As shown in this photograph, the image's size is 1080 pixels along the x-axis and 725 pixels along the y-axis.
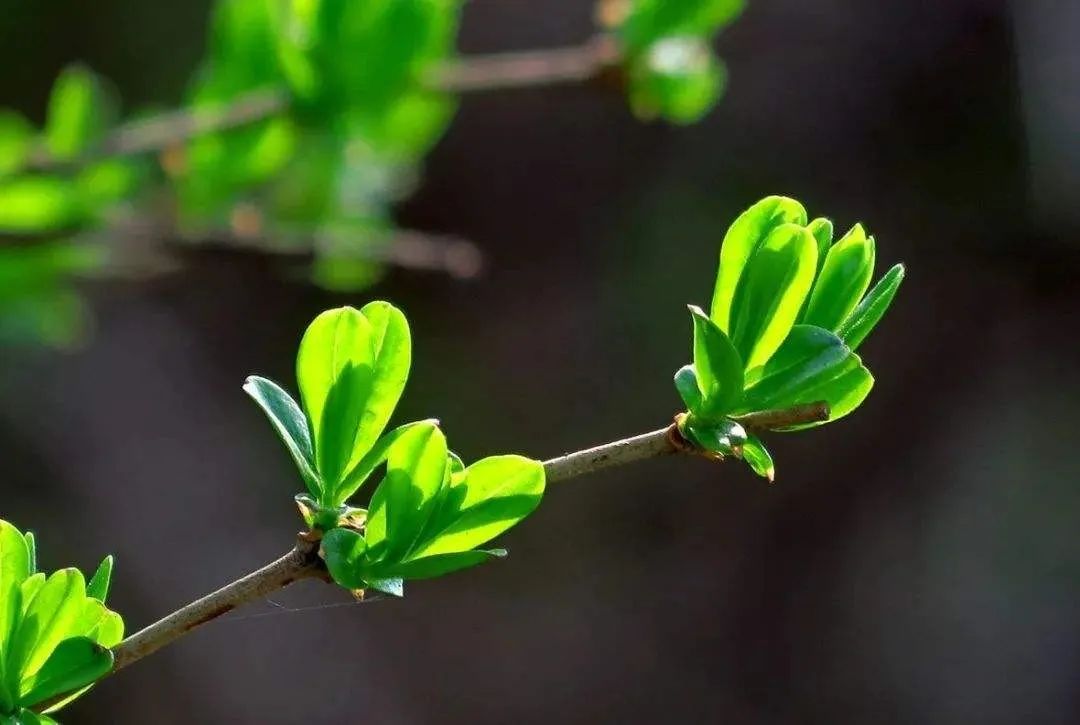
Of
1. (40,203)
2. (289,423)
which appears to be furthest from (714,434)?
(40,203)

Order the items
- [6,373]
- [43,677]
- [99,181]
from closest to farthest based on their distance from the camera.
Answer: [43,677], [99,181], [6,373]

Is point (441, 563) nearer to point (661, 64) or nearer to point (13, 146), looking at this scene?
point (661, 64)

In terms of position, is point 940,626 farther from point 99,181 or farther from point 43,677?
point 43,677

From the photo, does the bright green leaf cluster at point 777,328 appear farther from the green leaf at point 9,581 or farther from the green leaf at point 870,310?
the green leaf at point 9,581

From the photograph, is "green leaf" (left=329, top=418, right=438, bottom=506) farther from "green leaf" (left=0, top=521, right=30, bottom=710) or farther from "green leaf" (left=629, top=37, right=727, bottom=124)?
"green leaf" (left=629, top=37, right=727, bottom=124)

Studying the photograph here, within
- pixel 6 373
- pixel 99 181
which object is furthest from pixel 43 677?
pixel 6 373

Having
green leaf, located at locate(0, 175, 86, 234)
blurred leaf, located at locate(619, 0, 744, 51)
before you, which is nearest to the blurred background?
green leaf, located at locate(0, 175, 86, 234)
